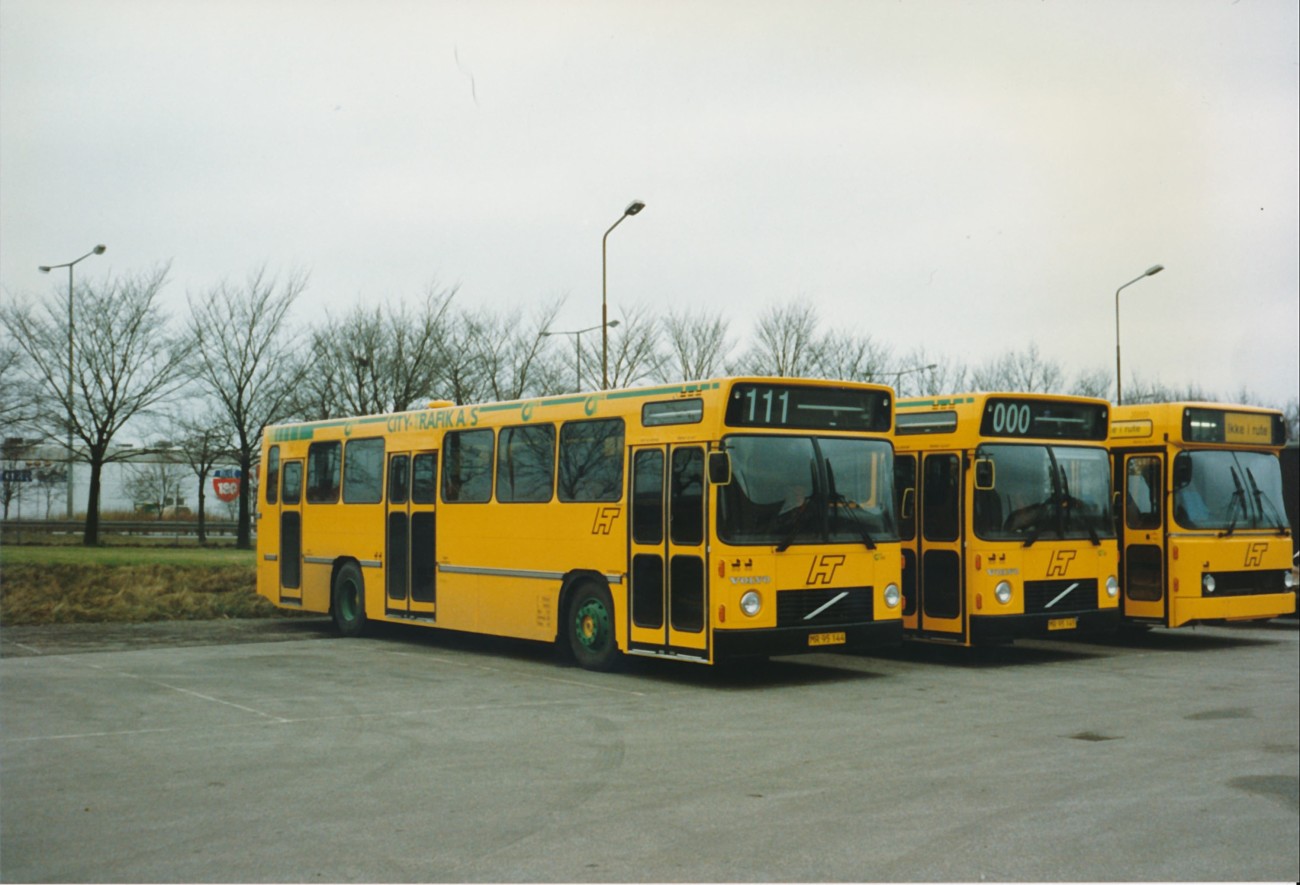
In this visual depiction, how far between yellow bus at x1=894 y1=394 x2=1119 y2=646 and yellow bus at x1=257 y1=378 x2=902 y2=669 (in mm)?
1423

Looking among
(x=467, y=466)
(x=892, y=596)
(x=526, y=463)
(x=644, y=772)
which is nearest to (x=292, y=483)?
(x=467, y=466)

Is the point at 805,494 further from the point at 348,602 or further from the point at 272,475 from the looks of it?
the point at 272,475

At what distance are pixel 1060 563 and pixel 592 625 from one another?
17.5 feet

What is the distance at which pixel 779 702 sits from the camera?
12.2 meters

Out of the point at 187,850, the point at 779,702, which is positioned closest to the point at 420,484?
the point at 779,702

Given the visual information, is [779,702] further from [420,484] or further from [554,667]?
[420,484]

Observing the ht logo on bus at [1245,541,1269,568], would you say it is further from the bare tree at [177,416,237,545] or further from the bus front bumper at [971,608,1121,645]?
the bare tree at [177,416,237,545]

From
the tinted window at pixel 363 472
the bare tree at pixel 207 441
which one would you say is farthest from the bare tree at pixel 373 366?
the tinted window at pixel 363 472

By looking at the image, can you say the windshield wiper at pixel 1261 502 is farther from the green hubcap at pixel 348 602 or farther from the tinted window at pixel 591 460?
the green hubcap at pixel 348 602

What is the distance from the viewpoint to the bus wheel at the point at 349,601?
1858cm

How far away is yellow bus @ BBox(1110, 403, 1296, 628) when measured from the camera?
16.5 meters

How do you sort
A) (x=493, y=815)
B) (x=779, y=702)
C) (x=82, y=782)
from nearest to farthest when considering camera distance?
(x=493, y=815), (x=82, y=782), (x=779, y=702)

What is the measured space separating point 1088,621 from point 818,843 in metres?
9.64

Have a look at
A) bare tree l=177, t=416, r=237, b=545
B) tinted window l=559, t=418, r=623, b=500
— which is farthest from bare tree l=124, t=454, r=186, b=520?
tinted window l=559, t=418, r=623, b=500
